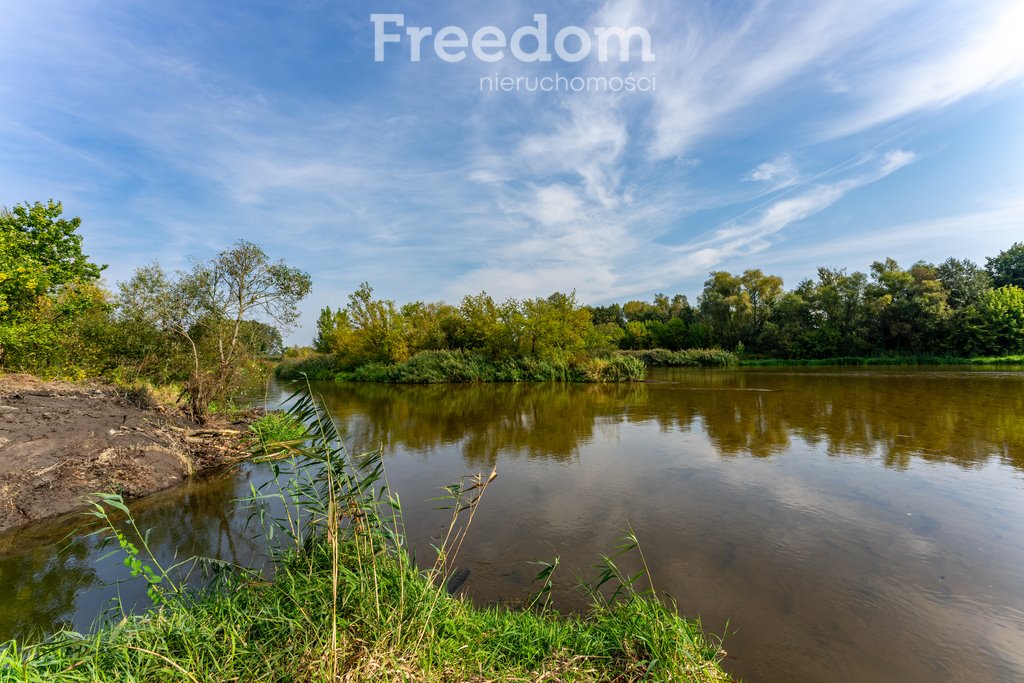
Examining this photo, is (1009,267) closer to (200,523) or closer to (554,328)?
(554,328)

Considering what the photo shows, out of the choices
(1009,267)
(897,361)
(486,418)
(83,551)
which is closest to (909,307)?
(897,361)

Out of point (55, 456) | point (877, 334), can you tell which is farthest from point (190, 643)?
point (877, 334)

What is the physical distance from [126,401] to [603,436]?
1141cm

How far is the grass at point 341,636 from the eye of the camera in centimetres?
219

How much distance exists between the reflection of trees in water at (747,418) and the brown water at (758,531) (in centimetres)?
13

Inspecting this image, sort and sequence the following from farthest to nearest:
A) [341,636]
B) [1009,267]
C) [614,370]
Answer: [1009,267] → [614,370] → [341,636]

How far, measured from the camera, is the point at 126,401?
9.84 metres

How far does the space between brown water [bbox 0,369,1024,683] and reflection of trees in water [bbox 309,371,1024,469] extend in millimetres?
131

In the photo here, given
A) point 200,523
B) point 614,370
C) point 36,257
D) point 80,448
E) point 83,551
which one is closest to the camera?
point 83,551

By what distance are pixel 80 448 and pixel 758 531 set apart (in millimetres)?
10052

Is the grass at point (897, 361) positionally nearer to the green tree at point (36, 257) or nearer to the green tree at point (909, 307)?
the green tree at point (909, 307)

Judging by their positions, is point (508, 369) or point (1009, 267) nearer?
point (508, 369)

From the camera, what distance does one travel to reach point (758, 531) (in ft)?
17.1

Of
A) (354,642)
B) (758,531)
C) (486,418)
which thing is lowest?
(758,531)
